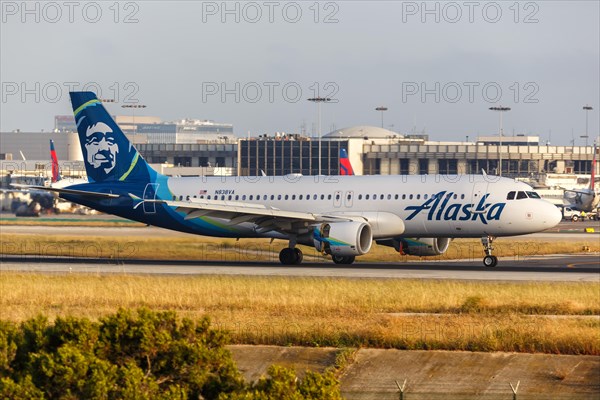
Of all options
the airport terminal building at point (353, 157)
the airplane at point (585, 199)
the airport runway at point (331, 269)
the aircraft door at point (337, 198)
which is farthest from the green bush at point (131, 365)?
the airport terminal building at point (353, 157)

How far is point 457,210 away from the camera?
1849 inches

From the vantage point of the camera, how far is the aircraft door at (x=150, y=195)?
52.2 metres

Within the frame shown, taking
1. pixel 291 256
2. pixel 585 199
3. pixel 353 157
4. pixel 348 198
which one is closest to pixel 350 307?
pixel 291 256

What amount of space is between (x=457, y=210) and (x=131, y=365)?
33.8 meters

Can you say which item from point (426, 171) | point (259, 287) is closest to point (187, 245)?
point (259, 287)

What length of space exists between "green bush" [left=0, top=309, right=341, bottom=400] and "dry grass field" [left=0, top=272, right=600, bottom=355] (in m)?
9.30

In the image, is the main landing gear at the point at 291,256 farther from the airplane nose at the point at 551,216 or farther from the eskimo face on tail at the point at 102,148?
the airplane nose at the point at 551,216

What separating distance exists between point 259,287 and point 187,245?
21221mm

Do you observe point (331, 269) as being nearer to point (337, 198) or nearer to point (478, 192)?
point (337, 198)

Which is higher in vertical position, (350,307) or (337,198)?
(337,198)

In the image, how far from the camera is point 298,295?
33969mm

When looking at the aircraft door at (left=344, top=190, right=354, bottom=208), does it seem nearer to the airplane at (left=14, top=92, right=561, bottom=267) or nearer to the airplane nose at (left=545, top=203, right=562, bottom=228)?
the airplane at (left=14, top=92, right=561, bottom=267)

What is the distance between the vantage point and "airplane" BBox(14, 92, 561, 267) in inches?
1844

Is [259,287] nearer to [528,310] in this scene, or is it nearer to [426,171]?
[528,310]
